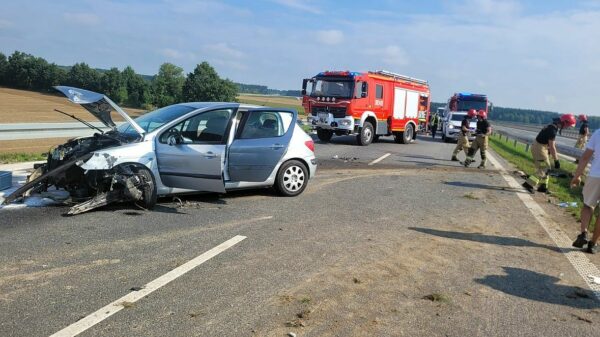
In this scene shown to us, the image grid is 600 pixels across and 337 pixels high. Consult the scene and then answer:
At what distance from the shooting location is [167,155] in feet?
22.6

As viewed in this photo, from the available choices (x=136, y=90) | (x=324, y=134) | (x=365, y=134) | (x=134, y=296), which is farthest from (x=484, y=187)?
(x=136, y=90)

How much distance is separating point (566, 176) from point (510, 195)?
520 cm

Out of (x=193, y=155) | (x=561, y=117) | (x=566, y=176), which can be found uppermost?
(x=561, y=117)

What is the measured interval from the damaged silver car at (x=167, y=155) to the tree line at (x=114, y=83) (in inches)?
2437

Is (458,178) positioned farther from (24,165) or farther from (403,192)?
(24,165)

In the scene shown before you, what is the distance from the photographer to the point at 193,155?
6.97 m

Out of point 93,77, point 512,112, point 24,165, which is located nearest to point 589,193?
point 24,165

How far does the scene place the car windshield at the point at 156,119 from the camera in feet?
23.7

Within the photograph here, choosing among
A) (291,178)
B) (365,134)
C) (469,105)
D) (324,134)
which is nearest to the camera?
(291,178)

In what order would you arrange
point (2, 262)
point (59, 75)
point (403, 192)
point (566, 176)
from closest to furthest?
point (2, 262) → point (403, 192) → point (566, 176) → point (59, 75)

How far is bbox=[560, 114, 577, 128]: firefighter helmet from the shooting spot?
953cm

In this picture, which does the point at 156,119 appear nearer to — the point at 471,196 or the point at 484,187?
the point at 471,196

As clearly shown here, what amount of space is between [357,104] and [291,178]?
38.1 feet

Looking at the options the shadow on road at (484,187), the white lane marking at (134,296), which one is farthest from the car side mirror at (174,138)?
the shadow on road at (484,187)
